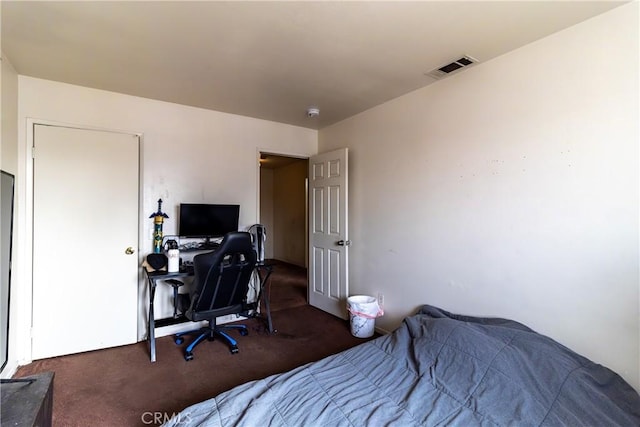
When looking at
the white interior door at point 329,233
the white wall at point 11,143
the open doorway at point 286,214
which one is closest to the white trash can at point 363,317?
the white interior door at point 329,233

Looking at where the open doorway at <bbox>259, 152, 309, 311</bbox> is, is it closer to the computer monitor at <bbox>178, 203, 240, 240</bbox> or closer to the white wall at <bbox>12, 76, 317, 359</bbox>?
the white wall at <bbox>12, 76, 317, 359</bbox>

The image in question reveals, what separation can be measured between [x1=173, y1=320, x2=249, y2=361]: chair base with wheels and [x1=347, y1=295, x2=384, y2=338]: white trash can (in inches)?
Result: 46.6

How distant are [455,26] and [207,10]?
152 cm

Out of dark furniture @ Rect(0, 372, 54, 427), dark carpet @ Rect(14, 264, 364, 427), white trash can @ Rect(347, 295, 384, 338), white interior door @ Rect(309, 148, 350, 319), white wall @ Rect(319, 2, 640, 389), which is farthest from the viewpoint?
white interior door @ Rect(309, 148, 350, 319)

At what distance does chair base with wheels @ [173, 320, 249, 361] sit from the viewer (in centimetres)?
278

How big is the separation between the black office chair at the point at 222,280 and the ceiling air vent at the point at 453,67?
215 cm

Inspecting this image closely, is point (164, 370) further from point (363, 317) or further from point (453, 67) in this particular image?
point (453, 67)

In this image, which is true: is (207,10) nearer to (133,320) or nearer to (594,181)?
(594,181)

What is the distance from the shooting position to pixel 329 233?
12.6 ft

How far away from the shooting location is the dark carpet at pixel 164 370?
201cm

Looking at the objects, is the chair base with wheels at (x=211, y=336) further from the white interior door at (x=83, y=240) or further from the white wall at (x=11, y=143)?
the white wall at (x=11, y=143)

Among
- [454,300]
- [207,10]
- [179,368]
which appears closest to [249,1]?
[207,10]

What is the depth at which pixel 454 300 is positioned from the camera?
2518 mm
